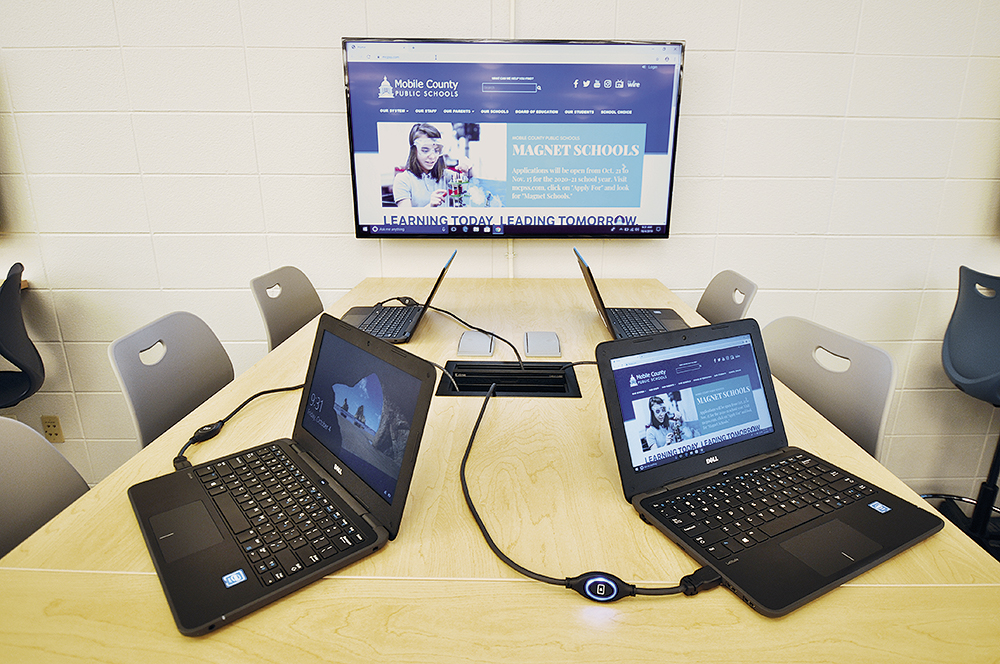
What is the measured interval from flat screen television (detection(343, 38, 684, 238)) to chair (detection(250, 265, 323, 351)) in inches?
15.3

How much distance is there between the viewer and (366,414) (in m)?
0.85

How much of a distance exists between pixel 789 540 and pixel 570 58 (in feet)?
6.62

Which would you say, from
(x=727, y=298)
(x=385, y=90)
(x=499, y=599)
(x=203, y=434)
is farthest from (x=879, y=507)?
(x=385, y=90)

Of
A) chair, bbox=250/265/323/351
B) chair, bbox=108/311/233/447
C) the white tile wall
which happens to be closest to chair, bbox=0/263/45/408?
the white tile wall

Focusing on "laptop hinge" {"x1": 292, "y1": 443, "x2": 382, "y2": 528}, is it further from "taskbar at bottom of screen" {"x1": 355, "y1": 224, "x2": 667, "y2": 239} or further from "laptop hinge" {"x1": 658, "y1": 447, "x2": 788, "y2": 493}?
"taskbar at bottom of screen" {"x1": 355, "y1": 224, "x2": 667, "y2": 239}

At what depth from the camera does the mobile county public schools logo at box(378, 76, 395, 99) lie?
221 centimetres

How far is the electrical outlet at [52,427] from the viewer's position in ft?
8.60

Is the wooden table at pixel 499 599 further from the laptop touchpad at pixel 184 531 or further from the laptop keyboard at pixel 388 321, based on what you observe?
the laptop keyboard at pixel 388 321

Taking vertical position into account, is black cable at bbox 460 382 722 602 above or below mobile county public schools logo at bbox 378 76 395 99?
below

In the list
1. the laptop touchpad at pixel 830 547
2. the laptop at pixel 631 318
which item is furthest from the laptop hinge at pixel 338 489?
the laptop at pixel 631 318

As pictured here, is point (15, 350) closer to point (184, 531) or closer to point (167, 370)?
point (167, 370)

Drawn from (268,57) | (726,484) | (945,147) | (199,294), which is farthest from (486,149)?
(945,147)

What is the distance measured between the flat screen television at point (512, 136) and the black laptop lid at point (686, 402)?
149 cm

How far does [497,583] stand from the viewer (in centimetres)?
71
